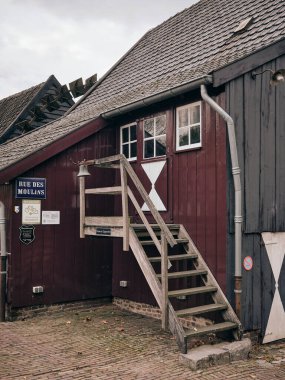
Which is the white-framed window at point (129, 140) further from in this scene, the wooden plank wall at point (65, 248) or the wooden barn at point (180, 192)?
the wooden plank wall at point (65, 248)

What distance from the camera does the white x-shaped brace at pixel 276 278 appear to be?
7648 mm

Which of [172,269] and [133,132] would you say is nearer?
[172,269]

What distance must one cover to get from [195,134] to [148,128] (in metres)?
1.43

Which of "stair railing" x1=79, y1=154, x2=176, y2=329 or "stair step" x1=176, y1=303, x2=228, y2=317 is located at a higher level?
"stair railing" x1=79, y1=154, x2=176, y2=329

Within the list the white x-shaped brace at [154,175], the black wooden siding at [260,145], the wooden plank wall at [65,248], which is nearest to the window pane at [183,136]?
the white x-shaped brace at [154,175]

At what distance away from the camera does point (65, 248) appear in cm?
952

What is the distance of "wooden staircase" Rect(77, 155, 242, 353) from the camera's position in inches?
263

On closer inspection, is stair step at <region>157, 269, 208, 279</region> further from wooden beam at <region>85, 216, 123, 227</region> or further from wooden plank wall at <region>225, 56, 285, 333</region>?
wooden beam at <region>85, 216, 123, 227</region>

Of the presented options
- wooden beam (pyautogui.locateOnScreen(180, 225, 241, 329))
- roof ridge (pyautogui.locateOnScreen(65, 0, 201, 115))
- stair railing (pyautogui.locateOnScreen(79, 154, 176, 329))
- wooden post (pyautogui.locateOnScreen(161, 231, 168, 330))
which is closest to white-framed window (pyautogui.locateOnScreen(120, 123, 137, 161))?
stair railing (pyautogui.locateOnScreen(79, 154, 176, 329))

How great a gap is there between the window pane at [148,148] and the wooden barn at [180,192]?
53 millimetres

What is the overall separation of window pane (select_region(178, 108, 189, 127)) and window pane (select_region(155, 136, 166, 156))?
0.51 m

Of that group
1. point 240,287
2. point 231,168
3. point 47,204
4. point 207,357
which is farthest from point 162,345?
point 47,204

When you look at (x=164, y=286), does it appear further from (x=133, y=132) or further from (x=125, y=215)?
(x=133, y=132)

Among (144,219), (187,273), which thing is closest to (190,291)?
(187,273)
